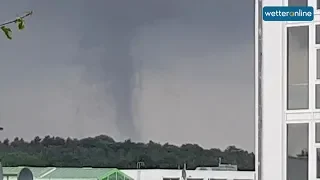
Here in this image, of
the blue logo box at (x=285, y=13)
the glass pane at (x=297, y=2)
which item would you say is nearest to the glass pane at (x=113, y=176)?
the blue logo box at (x=285, y=13)

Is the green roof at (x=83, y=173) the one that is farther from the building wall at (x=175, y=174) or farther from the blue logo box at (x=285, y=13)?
the blue logo box at (x=285, y=13)

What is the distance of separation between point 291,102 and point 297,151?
0.41 m

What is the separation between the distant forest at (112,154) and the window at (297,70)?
59 centimetres

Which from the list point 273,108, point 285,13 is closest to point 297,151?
point 273,108

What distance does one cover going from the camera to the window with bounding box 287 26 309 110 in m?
4.98

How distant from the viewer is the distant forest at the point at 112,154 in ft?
16.6

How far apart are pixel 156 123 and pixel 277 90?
1.07m

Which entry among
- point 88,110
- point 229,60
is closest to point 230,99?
point 229,60

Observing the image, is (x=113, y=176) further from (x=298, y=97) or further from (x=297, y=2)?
(x=297, y=2)

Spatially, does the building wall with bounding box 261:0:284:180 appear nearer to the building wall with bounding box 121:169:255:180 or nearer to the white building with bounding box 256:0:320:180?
the white building with bounding box 256:0:320:180

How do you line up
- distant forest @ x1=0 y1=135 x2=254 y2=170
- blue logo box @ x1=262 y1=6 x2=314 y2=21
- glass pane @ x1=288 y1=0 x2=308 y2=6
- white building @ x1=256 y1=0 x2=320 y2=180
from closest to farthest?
1. glass pane @ x1=288 y1=0 x2=308 y2=6
2. blue logo box @ x1=262 y1=6 x2=314 y2=21
3. white building @ x1=256 y1=0 x2=320 y2=180
4. distant forest @ x1=0 y1=135 x2=254 y2=170

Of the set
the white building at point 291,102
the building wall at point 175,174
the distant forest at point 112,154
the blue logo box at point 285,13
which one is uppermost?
the blue logo box at point 285,13

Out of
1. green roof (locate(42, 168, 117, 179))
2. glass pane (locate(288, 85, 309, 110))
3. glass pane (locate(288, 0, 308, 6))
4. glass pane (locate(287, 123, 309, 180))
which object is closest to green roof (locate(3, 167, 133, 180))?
green roof (locate(42, 168, 117, 179))

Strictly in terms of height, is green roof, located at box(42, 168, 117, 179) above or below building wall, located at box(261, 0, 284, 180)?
below
